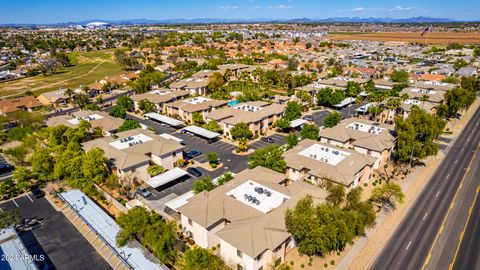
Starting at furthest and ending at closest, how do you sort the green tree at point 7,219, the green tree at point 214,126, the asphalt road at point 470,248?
the green tree at point 214,126
the green tree at point 7,219
the asphalt road at point 470,248

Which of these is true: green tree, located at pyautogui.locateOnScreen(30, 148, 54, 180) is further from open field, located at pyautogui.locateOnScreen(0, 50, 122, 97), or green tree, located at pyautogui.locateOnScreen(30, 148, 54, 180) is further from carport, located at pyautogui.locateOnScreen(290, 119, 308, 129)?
open field, located at pyautogui.locateOnScreen(0, 50, 122, 97)

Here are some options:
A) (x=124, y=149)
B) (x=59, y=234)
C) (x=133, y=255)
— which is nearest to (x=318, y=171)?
(x=133, y=255)

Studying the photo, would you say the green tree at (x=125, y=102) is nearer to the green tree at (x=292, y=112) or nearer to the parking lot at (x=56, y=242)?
the green tree at (x=292, y=112)

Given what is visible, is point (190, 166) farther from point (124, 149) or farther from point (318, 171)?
point (318, 171)

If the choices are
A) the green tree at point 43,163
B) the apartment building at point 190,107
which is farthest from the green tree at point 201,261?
the apartment building at point 190,107

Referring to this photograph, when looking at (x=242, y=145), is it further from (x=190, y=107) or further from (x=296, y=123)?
(x=190, y=107)
